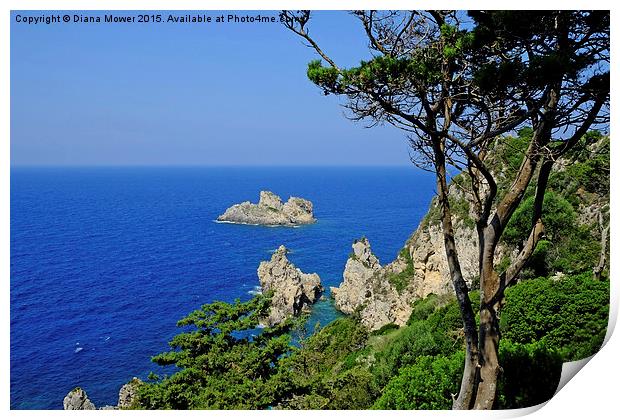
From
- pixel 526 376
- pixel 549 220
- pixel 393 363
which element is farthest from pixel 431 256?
pixel 526 376

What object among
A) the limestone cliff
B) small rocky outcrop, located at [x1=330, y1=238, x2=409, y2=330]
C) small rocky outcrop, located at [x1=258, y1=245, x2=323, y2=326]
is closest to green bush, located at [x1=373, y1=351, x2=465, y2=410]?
the limestone cliff

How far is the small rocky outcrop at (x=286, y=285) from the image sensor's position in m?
23.2

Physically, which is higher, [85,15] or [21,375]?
[85,15]

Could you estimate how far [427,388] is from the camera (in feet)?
15.8

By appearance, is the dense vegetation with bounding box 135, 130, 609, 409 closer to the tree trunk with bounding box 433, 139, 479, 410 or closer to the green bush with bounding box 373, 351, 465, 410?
the green bush with bounding box 373, 351, 465, 410

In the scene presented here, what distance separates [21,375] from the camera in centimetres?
1272

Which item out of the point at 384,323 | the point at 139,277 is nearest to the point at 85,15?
the point at 384,323

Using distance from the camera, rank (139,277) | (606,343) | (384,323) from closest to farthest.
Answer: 1. (606,343)
2. (384,323)
3. (139,277)

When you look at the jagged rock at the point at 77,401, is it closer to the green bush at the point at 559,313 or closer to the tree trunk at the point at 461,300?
the green bush at the point at 559,313

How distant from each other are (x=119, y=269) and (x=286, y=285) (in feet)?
24.0

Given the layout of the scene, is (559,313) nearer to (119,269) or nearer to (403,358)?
(403,358)
